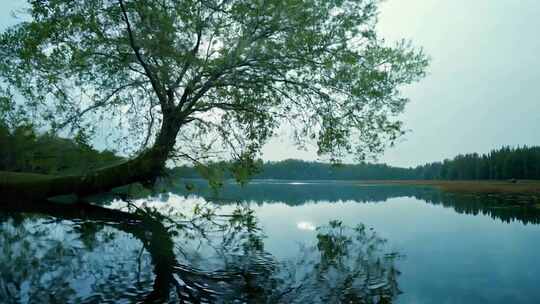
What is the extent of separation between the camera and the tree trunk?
44.1ft

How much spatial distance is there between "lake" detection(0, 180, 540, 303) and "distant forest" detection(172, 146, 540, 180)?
58.3 m

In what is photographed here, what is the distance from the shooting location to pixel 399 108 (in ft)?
38.0

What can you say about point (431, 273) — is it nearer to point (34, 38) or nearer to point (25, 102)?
point (34, 38)

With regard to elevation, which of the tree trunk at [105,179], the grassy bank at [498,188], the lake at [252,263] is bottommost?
the grassy bank at [498,188]

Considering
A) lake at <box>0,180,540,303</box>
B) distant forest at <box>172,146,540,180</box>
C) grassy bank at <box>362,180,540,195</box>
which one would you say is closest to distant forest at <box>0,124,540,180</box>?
distant forest at <box>172,146,540,180</box>

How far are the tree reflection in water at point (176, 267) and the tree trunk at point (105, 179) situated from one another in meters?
4.25

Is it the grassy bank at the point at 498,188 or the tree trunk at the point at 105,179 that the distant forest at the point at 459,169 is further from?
the tree trunk at the point at 105,179

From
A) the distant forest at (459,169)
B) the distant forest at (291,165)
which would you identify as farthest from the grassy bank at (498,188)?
the distant forest at (459,169)

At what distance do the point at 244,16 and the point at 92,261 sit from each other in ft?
25.3

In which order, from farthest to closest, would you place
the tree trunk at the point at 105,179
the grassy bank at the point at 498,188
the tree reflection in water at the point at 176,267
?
the grassy bank at the point at 498,188, the tree trunk at the point at 105,179, the tree reflection in water at the point at 176,267

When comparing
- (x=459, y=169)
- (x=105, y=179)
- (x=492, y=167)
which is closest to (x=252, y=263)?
(x=105, y=179)

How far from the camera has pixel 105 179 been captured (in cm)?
1420

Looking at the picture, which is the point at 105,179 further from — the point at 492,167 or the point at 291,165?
the point at 492,167

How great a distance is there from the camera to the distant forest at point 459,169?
8269 cm
